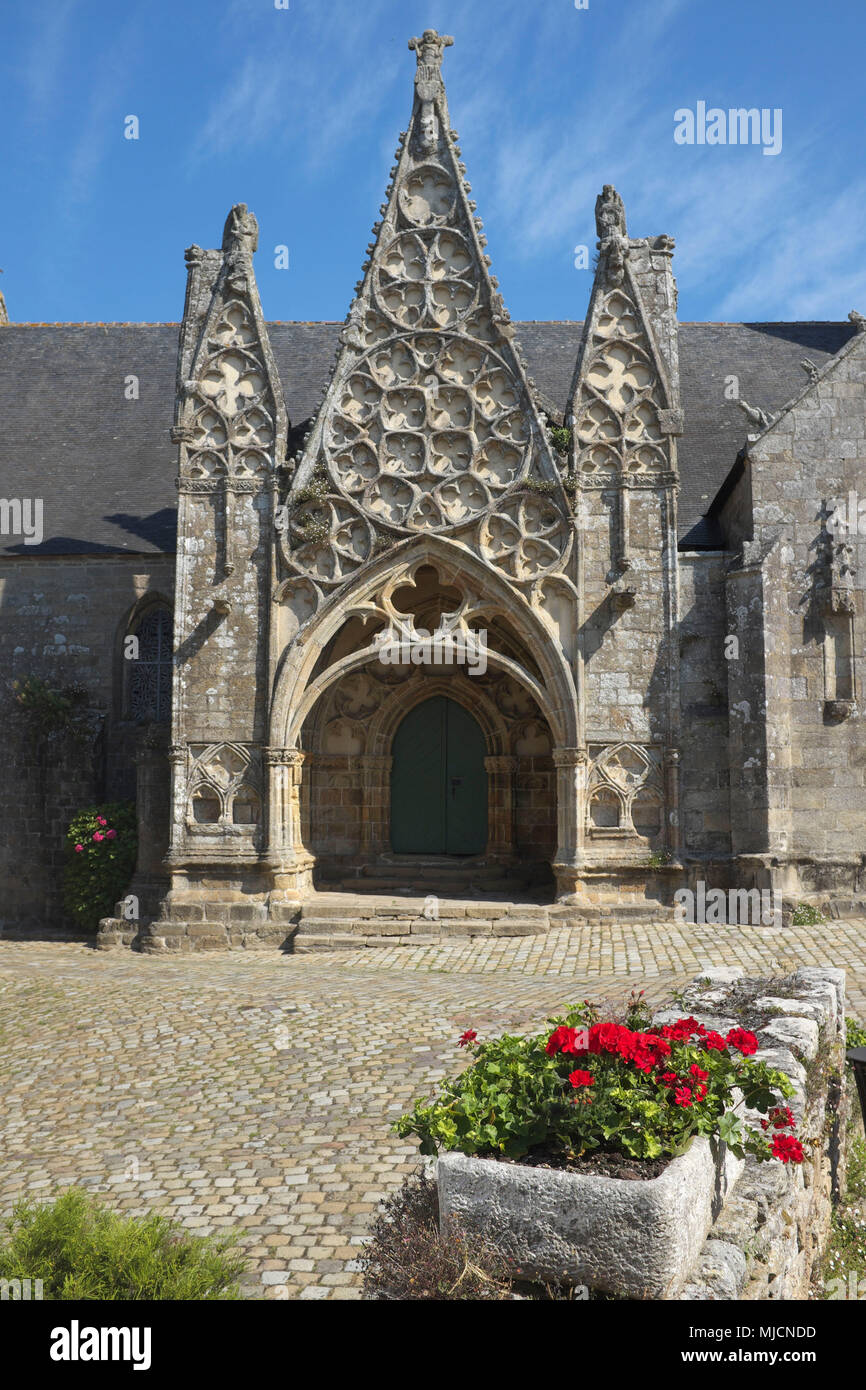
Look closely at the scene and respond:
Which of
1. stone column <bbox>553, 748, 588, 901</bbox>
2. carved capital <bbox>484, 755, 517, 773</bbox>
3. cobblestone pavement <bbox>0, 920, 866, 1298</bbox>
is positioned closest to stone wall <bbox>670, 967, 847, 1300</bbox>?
cobblestone pavement <bbox>0, 920, 866, 1298</bbox>

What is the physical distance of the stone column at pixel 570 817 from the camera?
11141mm

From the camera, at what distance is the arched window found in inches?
565

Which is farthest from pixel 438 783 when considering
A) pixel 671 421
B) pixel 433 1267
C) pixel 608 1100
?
pixel 433 1267

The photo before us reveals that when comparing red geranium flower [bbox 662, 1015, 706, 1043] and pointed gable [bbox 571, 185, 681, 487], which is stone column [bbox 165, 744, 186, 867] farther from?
red geranium flower [bbox 662, 1015, 706, 1043]

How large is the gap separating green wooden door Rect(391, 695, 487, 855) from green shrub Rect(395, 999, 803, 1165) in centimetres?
967

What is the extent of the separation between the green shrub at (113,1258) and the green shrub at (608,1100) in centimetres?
90

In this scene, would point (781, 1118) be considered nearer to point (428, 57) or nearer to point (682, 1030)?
point (682, 1030)

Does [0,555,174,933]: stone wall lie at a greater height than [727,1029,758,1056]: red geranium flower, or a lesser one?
greater

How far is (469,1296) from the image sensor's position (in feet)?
9.77

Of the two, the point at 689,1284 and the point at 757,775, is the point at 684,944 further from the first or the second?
the point at 689,1284

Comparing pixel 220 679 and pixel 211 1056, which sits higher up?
pixel 220 679

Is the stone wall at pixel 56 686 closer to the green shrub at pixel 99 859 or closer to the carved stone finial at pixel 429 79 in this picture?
the green shrub at pixel 99 859
